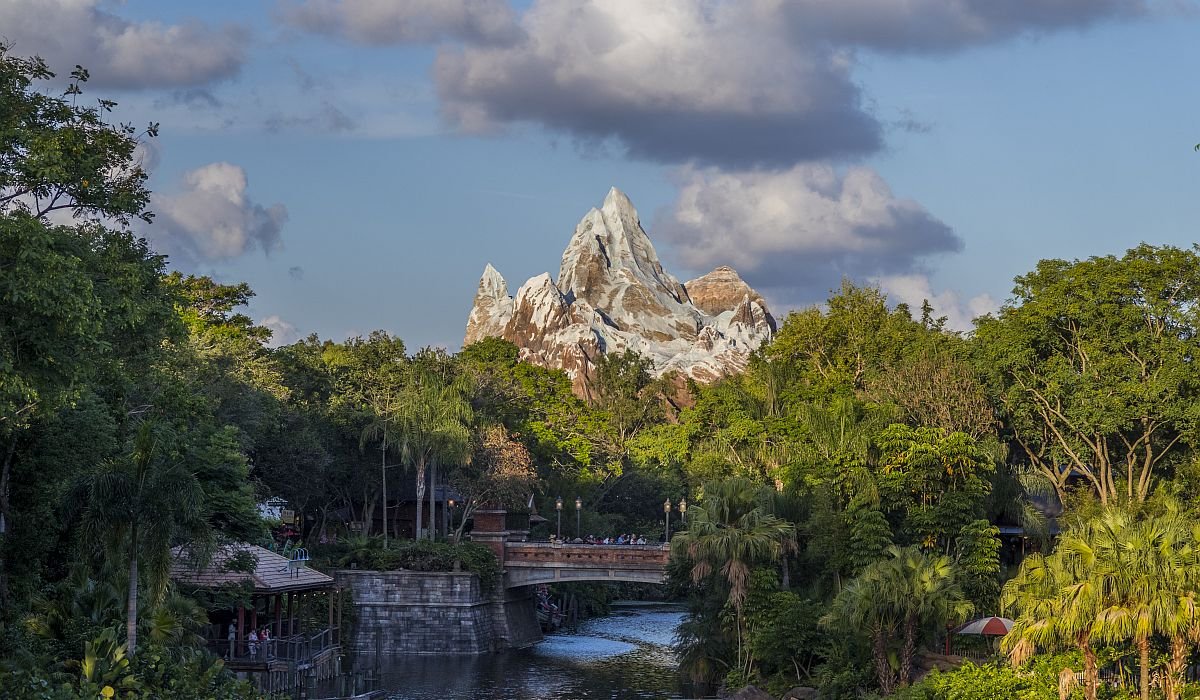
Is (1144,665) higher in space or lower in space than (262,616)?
lower

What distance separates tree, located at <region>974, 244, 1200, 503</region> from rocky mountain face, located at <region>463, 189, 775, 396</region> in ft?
261

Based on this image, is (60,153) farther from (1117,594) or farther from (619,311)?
(619,311)

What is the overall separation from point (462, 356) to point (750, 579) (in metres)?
58.2

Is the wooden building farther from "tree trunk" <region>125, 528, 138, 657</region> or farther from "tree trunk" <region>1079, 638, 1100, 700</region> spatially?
"tree trunk" <region>1079, 638, 1100, 700</region>

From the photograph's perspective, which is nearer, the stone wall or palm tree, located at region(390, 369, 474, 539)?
the stone wall

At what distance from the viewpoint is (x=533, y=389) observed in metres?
89.7

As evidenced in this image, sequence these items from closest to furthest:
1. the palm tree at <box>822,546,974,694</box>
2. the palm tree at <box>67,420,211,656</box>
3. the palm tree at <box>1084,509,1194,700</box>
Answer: the palm tree at <box>1084,509,1194,700</box>
the palm tree at <box>67,420,211,656</box>
the palm tree at <box>822,546,974,694</box>

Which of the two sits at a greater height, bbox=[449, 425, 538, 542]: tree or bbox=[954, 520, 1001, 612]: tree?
bbox=[449, 425, 538, 542]: tree

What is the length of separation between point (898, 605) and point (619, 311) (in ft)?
421

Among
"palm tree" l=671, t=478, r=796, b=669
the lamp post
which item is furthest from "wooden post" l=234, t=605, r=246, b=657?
the lamp post

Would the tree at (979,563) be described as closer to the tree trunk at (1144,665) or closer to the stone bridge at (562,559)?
the tree trunk at (1144,665)

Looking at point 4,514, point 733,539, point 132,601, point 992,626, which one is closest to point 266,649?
point 4,514

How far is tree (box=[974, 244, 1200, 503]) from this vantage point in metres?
49.9

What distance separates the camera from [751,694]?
39938 mm
